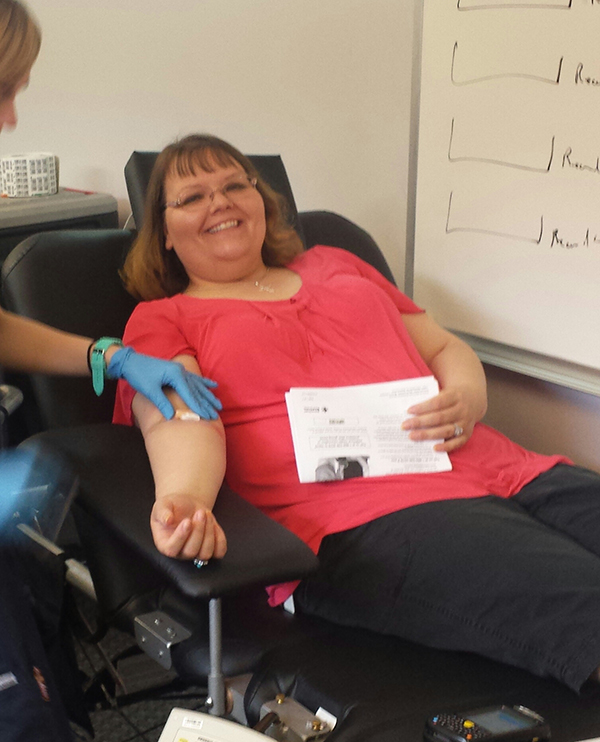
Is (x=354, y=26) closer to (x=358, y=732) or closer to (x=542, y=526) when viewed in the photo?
(x=542, y=526)

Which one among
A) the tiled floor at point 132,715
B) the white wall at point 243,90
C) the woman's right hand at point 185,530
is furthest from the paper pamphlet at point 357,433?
the white wall at point 243,90

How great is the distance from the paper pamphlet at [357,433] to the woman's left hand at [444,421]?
2 centimetres

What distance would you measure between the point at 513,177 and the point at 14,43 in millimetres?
1164

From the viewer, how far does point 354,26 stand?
2.44 meters

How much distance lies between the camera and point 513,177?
1.84 metres

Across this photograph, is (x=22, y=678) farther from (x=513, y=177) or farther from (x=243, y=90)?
(x=243, y=90)

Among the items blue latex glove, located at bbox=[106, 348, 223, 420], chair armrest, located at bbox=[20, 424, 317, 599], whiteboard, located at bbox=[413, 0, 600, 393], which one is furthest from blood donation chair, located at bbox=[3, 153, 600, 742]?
whiteboard, located at bbox=[413, 0, 600, 393]

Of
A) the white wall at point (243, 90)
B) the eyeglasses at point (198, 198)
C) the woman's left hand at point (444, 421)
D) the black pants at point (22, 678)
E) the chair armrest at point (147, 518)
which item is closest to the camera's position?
the black pants at point (22, 678)

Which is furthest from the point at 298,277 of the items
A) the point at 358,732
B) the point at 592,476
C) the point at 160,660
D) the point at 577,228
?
the point at 358,732

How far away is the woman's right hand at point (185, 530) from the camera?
996 mm

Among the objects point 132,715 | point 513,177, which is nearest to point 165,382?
point 132,715

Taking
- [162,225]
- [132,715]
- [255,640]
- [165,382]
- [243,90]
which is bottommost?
[132,715]

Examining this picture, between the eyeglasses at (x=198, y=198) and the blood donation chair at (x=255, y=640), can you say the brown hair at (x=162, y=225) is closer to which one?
the eyeglasses at (x=198, y=198)

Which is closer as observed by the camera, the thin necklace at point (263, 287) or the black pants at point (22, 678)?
the black pants at point (22, 678)
